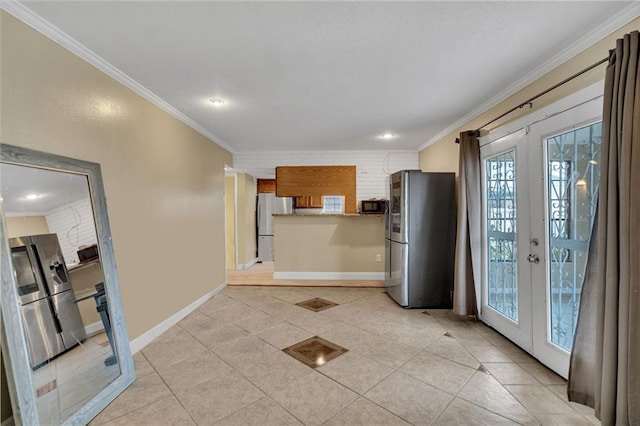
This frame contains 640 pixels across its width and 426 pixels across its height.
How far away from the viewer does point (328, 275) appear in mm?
4957

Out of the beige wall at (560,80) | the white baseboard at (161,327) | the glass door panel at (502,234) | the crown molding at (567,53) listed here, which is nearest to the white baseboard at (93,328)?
the white baseboard at (161,327)

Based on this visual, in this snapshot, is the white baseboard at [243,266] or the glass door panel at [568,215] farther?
the white baseboard at [243,266]

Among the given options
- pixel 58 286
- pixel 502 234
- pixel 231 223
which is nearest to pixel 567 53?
pixel 502 234

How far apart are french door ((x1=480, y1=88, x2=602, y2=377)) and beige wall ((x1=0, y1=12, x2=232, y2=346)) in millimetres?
3412

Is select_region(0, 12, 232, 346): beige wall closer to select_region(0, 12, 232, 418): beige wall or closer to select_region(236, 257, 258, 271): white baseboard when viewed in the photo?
select_region(0, 12, 232, 418): beige wall

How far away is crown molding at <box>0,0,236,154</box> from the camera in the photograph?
1512 millimetres

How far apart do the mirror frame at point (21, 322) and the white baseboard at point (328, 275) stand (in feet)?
9.97

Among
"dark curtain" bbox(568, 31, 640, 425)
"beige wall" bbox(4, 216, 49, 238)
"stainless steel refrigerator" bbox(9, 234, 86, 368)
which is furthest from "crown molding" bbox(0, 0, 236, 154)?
"dark curtain" bbox(568, 31, 640, 425)

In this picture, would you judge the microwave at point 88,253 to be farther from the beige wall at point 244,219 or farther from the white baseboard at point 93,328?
the beige wall at point 244,219

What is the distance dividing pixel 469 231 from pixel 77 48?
368 cm

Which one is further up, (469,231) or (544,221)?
(544,221)

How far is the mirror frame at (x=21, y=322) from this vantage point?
1333mm

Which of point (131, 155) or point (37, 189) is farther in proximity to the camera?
point (131, 155)

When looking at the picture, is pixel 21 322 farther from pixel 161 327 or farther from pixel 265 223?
pixel 265 223
